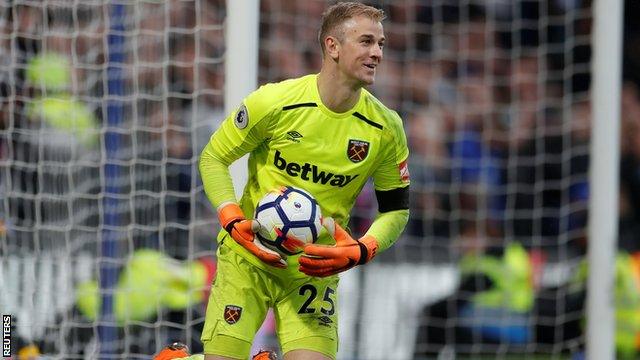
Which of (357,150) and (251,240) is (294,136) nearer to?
(357,150)

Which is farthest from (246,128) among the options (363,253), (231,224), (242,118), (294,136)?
(363,253)

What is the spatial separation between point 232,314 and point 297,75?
13.5ft

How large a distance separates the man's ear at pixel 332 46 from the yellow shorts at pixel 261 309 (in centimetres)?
80

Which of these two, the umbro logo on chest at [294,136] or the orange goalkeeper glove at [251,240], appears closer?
the orange goalkeeper glove at [251,240]

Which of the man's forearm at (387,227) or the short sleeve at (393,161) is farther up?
the short sleeve at (393,161)

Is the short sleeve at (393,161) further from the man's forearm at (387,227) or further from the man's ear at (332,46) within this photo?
the man's ear at (332,46)

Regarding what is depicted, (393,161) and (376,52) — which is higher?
(376,52)

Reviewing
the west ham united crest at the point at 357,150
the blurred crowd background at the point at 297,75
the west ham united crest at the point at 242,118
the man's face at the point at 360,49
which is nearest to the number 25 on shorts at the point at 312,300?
the west ham united crest at the point at 357,150

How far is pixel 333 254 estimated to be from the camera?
4.54m

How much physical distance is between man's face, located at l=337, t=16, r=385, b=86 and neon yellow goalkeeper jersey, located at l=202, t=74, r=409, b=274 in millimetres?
159

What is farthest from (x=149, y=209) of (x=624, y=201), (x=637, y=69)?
(x=637, y=69)

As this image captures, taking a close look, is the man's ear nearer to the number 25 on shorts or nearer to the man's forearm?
the man's forearm

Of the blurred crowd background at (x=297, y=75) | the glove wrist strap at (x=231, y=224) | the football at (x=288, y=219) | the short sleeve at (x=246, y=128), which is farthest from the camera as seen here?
the blurred crowd background at (x=297, y=75)

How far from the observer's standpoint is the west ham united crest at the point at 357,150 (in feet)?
15.6
